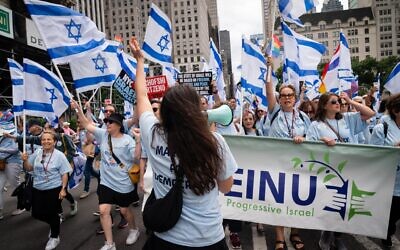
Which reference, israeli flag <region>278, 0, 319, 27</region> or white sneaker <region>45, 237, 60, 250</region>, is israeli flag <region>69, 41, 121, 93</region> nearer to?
white sneaker <region>45, 237, 60, 250</region>

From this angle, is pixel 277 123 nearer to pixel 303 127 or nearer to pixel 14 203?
pixel 303 127

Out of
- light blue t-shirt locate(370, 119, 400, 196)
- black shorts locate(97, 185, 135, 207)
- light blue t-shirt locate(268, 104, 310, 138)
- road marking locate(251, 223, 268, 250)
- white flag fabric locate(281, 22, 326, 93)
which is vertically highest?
white flag fabric locate(281, 22, 326, 93)

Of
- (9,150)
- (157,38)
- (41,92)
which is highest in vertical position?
(157,38)

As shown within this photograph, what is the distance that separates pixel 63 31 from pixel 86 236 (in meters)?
2.82

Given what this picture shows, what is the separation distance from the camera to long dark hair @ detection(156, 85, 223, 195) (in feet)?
6.25

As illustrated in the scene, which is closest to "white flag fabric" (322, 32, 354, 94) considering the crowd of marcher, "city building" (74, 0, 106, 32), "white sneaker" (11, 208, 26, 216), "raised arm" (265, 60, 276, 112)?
the crowd of marcher

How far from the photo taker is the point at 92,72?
17.4 feet

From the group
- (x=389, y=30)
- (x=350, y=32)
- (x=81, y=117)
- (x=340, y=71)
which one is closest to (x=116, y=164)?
(x=81, y=117)

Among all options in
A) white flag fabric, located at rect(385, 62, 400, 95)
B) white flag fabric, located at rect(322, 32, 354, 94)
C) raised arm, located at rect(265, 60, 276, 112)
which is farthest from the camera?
white flag fabric, located at rect(322, 32, 354, 94)

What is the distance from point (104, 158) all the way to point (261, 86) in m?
3.24

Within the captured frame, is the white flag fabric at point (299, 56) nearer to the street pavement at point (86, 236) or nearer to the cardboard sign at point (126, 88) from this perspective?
the cardboard sign at point (126, 88)

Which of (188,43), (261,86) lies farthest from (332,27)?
(261,86)

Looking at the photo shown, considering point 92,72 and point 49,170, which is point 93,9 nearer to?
point 92,72

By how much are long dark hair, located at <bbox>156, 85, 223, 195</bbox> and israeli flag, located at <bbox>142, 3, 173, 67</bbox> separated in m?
4.30
